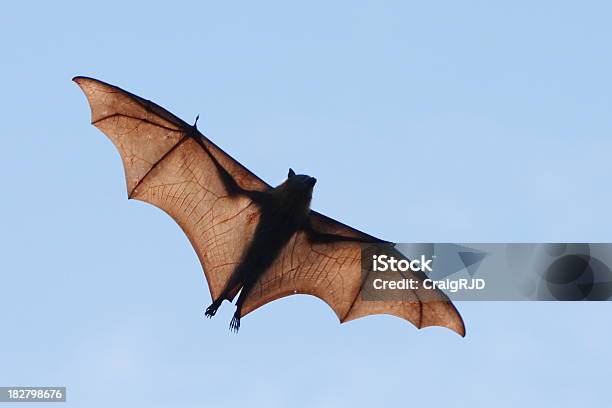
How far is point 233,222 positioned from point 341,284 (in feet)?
9.56

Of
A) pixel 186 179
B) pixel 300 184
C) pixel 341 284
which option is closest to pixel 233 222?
pixel 186 179

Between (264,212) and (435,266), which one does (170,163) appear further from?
(435,266)

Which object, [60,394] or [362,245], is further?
[362,245]

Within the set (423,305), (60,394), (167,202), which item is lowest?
(60,394)

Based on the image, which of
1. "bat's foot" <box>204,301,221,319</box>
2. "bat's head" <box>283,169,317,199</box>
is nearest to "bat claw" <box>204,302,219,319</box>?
"bat's foot" <box>204,301,221,319</box>

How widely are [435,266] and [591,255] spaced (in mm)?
3390

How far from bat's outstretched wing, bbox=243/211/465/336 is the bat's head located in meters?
1.98

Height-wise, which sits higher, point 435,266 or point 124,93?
point 124,93

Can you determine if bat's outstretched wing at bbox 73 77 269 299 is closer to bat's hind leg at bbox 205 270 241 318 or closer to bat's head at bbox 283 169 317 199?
bat's hind leg at bbox 205 270 241 318

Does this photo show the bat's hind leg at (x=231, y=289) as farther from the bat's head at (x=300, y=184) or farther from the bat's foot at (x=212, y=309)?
the bat's head at (x=300, y=184)

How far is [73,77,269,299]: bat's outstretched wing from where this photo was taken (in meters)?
24.9

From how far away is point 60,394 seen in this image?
23.5 metres

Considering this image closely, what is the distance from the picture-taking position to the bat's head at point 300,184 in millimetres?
23453

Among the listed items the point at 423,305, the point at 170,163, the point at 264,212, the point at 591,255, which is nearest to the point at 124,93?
the point at 170,163
